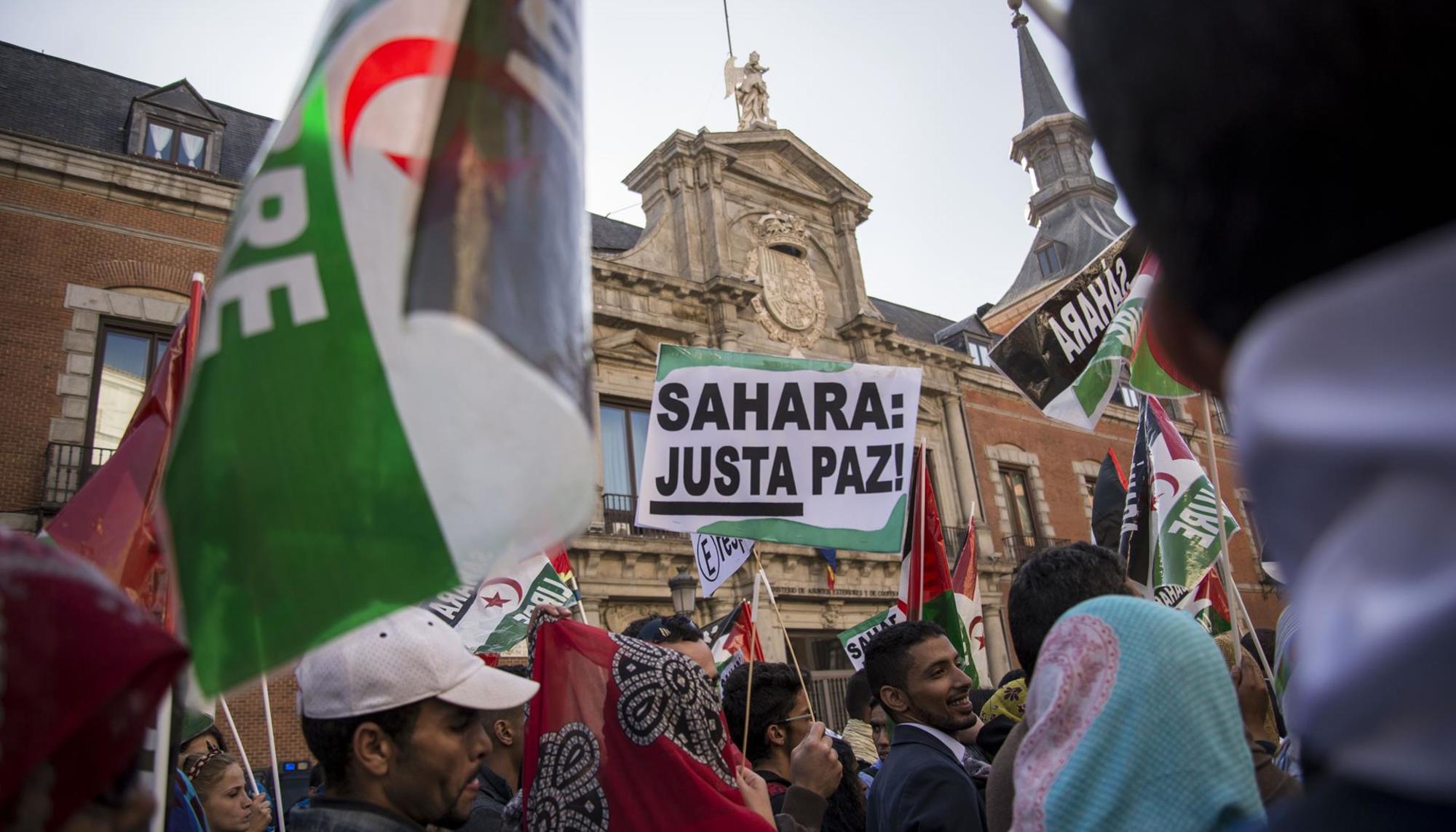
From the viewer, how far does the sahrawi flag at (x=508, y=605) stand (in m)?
8.03

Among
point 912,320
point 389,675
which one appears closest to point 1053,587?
point 389,675

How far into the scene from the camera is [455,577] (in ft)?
4.12

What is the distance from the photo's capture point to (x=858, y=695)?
22.2 feet

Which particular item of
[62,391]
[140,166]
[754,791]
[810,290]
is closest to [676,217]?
[810,290]

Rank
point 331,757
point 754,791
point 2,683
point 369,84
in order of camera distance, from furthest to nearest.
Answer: point 754,791 → point 331,757 → point 369,84 → point 2,683

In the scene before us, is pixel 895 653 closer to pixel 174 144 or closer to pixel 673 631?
pixel 673 631

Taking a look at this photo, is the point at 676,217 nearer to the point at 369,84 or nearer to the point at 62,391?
the point at 62,391

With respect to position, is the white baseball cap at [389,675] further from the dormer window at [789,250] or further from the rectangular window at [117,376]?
the dormer window at [789,250]

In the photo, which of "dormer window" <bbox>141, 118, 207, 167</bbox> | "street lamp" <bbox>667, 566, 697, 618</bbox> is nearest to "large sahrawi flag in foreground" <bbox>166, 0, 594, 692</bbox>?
"street lamp" <bbox>667, 566, 697, 618</bbox>

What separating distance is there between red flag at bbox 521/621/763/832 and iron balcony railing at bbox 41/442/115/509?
397 inches

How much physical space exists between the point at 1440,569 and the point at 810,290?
1911 cm

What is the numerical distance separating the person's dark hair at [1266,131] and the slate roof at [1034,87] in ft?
140

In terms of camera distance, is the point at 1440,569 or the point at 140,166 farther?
the point at 140,166

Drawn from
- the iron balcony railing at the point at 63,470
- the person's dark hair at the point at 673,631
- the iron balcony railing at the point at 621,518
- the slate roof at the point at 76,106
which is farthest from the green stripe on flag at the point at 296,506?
the slate roof at the point at 76,106
